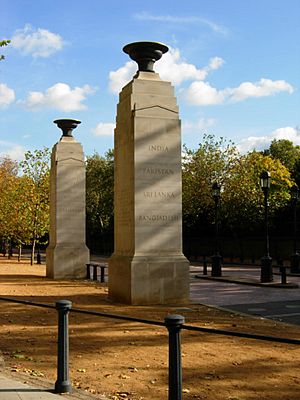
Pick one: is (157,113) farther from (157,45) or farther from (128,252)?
(128,252)

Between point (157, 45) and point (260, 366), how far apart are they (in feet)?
32.8

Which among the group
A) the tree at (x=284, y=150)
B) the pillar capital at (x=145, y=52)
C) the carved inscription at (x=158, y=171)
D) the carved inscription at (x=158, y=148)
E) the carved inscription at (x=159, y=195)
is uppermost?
the tree at (x=284, y=150)

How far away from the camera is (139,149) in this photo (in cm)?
1462

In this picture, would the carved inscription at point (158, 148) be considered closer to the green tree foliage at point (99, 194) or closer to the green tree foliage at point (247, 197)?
the green tree foliage at point (247, 197)

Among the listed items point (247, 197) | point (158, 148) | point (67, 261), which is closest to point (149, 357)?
point (158, 148)

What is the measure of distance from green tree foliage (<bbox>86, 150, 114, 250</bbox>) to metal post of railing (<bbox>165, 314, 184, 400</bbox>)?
60364 mm

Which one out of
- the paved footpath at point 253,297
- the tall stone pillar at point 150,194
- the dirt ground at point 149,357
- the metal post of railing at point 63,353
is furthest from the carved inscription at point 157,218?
the metal post of railing at point 63,353

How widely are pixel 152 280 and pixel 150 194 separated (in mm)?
2255

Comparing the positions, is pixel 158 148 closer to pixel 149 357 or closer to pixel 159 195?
pixel 159 195

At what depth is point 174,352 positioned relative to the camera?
489 centimetres

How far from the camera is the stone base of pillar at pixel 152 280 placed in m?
14.1

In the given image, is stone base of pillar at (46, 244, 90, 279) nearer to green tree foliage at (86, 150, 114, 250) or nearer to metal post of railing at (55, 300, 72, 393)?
metal post of railing at (55, 300, 72, 393)

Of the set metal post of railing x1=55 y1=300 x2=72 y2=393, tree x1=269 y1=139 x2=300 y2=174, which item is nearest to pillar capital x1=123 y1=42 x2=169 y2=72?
metal post of railing x1=55 y1=300 x2=72 y2=393

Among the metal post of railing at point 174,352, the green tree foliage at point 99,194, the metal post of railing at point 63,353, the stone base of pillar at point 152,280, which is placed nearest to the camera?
the metal post of railing at point 174,352
